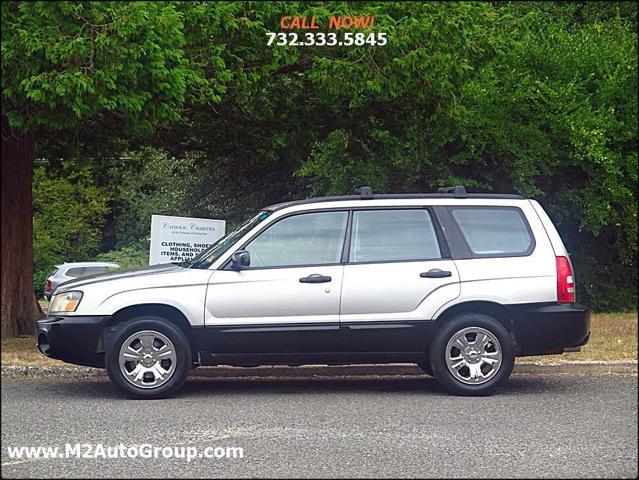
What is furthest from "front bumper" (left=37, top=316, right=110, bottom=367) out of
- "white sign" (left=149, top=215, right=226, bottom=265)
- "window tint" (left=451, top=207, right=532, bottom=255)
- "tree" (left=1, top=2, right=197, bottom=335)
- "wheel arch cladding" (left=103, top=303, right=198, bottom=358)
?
"window tint" (left=451, top=207, right=532, bottom=255)

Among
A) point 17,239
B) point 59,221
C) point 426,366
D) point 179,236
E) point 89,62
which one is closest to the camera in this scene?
point 426,366

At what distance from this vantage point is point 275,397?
30.2ft

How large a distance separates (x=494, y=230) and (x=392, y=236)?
1.01 meters

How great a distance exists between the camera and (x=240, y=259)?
9.19 m

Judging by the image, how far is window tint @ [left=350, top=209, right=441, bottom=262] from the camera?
9.44 m

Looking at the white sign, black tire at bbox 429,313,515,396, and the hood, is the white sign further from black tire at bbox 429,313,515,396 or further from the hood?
black tire at bbox 429,313,515,396

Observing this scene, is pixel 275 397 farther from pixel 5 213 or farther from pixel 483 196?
pixel 5 213

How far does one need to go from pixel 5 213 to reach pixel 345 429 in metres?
8.63

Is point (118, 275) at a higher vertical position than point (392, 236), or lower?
lower

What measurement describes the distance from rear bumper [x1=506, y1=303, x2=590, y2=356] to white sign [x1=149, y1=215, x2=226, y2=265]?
4.86 m

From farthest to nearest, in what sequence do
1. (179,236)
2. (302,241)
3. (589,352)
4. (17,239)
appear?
(17,239), (179,236), (589,352), (302,241)

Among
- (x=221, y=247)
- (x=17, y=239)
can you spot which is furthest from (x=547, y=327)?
(x=17, y=239)

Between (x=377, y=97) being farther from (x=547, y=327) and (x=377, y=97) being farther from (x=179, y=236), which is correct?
(x=547, y=327)

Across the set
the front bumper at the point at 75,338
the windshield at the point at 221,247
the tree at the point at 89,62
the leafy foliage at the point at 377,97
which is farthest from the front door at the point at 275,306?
the tree at the point at 89,62
